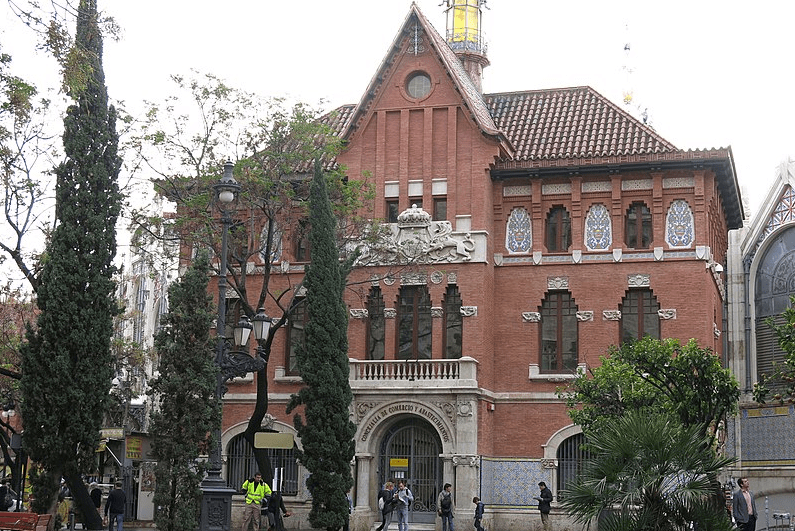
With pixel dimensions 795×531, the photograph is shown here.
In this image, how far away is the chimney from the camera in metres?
41.5

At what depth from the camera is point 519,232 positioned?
36.0 m

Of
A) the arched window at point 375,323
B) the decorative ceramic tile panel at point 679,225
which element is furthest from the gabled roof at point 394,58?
the decorative ceramic tile panel at point 679,225

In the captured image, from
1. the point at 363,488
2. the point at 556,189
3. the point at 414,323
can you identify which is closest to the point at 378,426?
the point at 363,488

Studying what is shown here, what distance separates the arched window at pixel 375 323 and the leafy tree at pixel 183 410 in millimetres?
13466

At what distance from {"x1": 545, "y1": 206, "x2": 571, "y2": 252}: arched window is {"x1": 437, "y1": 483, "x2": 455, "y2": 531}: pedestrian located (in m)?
8.64

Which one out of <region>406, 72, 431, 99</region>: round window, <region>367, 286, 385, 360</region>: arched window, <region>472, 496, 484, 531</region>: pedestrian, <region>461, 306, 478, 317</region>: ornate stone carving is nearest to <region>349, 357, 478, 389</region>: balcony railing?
<region>367, 286, 385, 360</region>: arched window

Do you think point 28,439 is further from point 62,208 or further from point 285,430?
point 285,430

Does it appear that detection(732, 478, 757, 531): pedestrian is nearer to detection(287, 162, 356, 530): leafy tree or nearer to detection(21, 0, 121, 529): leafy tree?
detection(287, 162, 356, 530): leafy tree

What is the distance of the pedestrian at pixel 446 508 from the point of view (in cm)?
3145

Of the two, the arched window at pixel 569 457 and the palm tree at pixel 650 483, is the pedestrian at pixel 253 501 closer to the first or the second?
the arched window at pixel 569 457

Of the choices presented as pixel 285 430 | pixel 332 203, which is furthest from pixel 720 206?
pixel 285 430

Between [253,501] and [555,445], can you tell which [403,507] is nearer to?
[253,501]

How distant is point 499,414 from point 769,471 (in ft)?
39.3

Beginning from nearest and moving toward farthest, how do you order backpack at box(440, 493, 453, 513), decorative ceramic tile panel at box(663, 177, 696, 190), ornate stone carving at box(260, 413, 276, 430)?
backpack at box(440, 493, 453, 513) → decorative ceramic tile panel at box(663, 177, 696, 190) → ornate stone carving at box(260, 413, 276, 430)
